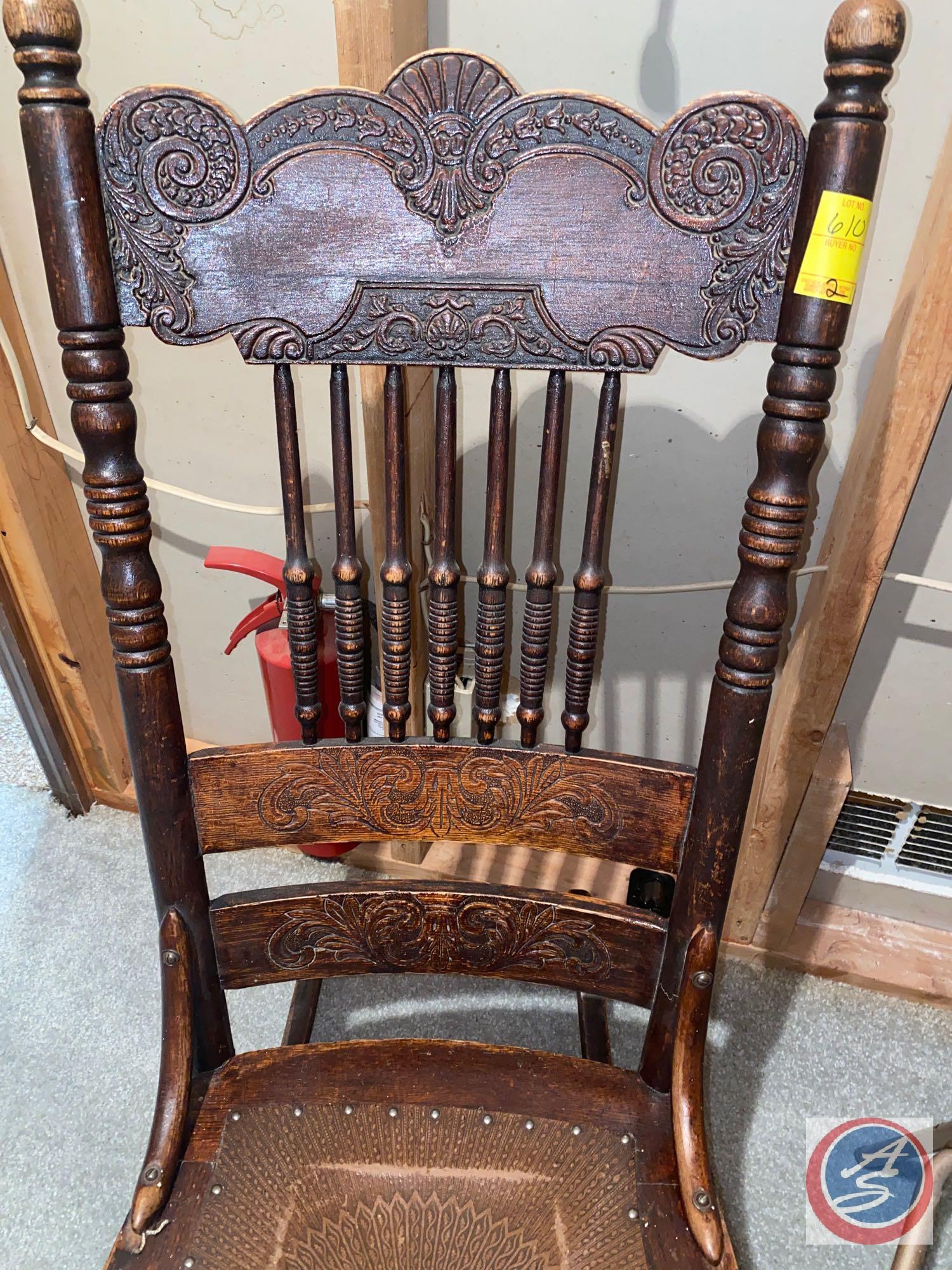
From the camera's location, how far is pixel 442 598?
0.65 meters

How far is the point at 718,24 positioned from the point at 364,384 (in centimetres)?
46

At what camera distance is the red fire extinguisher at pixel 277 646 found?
1.06 metres

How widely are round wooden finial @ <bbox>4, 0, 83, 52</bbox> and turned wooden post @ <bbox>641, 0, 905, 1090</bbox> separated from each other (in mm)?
436

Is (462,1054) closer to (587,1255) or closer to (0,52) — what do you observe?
(587,1255)

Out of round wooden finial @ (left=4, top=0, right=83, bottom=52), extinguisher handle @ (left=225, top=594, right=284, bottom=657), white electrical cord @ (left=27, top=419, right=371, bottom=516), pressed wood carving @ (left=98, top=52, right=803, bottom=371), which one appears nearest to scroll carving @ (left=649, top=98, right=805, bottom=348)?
pressed wood carving @ (left=98, top=52, right=803, bottom=371)

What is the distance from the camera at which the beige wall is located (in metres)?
0.76

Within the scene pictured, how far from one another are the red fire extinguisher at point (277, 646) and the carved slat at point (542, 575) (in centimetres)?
44

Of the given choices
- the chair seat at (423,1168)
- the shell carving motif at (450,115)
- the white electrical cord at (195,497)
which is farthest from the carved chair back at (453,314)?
the white electrical cord at (195,497)

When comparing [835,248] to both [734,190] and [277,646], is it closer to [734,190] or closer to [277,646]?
[734,190]

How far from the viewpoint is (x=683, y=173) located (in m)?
0.51

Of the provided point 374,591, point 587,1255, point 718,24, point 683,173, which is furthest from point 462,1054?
point 718,24

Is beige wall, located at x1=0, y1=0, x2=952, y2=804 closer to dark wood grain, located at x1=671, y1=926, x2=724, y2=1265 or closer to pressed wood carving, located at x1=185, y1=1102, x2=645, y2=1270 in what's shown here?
dark wood grain, located at x1=671, y1=926, x2=724, y2=1265

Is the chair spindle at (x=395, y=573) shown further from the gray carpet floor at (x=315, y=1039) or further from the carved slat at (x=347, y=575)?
the gray carpet floor at (x=315, y=1039)
